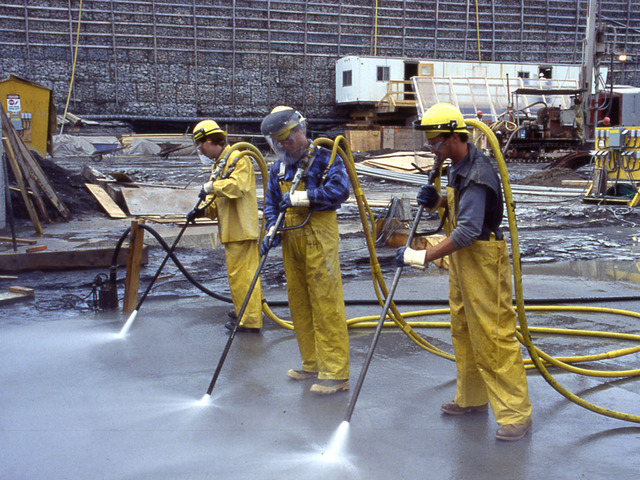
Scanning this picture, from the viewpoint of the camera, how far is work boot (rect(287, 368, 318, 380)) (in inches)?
176

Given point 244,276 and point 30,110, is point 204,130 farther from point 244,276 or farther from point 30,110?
point 30,110

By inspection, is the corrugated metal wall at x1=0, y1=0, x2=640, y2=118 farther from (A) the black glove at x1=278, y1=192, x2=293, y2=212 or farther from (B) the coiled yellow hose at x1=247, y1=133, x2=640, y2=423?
(A) the black glove at x1=278, y1=192, x2=293, y2=212

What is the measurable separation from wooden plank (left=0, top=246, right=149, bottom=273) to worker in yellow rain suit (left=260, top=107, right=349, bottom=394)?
390 cm

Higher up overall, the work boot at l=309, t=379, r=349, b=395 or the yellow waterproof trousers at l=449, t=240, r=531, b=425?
the yellow waterproof trousers at l=449, t=240, r=531, b=425

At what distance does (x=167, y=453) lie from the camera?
11.1 ft

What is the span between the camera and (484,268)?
3.44 meters

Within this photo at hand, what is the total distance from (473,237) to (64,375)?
2.91 m

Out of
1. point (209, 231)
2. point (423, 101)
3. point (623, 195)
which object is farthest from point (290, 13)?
point (209, 231)

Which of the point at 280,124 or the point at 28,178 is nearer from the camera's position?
the point at 280,124

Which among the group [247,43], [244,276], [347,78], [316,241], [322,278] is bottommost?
[244,276]

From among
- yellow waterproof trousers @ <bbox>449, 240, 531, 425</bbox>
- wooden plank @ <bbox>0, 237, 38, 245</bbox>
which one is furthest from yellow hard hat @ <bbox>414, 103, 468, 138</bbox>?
wooden plank @ <bbox>0, 237, 38, 245</bbox>

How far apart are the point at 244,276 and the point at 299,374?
50.9 inches

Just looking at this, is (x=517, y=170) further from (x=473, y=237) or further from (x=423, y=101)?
(x=473, y=237)

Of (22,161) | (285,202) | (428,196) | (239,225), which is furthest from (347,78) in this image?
(428,196)
